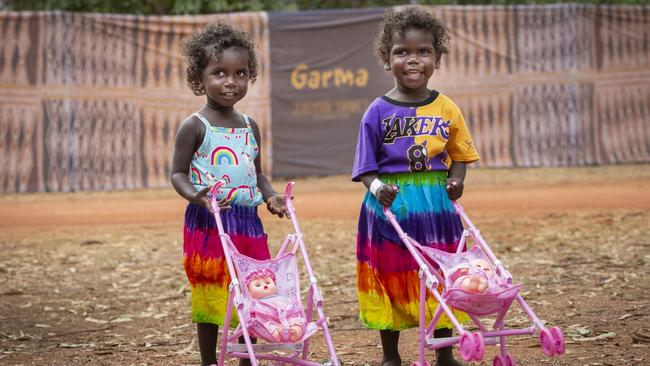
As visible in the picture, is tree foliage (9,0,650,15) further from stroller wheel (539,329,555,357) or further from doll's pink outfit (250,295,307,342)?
stroller wheel (539,329,555,357)

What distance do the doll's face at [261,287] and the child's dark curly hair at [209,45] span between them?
1085 millimetres

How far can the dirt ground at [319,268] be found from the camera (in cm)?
541

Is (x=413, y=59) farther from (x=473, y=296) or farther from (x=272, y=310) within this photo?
(x=272, y=310)

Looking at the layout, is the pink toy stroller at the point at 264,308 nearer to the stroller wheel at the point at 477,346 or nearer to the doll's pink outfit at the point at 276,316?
the doll's pink outfit at the point at 276,316

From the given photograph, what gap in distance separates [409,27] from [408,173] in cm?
72

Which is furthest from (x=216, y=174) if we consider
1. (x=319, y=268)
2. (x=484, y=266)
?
(x=319, y=268)

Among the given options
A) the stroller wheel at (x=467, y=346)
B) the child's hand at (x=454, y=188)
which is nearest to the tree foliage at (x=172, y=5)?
the child's hand at (x=454, y=188)

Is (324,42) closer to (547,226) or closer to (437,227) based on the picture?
(547,226)

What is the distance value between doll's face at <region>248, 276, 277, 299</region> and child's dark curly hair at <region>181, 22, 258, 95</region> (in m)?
1.08

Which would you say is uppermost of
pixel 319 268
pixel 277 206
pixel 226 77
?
pixel 226 77

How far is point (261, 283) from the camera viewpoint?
13.6ft

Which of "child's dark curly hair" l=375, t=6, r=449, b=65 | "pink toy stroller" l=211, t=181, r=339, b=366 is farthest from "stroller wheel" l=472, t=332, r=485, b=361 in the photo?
"child's dark curly hair" l=375, t=6, r=449, b=65

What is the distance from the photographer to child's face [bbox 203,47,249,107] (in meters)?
4.46

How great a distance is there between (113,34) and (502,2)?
730 centimetres
